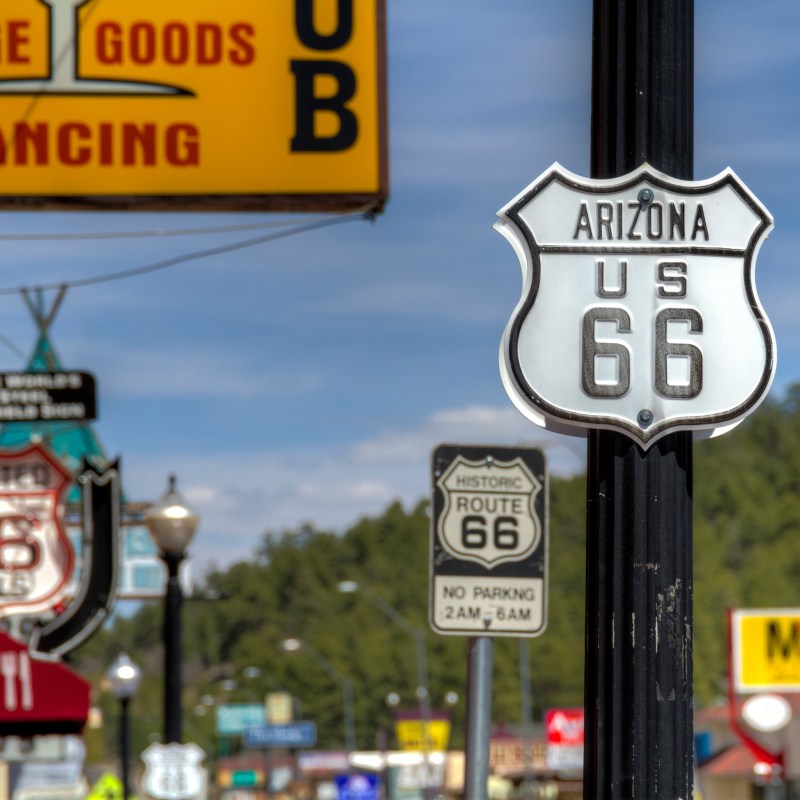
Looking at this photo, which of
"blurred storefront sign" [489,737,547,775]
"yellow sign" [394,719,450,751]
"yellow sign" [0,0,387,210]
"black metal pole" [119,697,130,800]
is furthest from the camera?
"yellow sign" [394,719,450,751]

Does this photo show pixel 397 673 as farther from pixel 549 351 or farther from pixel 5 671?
pixel 549 351

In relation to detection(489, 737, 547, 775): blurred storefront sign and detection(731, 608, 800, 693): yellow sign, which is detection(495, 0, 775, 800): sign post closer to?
detection(731, 608, 800, 693): yellow sign

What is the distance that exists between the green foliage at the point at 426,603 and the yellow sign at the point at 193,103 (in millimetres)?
79111

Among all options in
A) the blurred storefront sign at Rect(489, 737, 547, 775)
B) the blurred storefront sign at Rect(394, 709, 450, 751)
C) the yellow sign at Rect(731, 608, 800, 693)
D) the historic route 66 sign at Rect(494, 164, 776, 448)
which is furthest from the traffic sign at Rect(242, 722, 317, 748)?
the historic route 66 sign at Rect(494, 164, 776, 448)

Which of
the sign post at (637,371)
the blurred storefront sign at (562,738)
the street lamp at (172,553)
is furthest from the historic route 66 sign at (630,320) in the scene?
the blurred storefront sign at (562,738)

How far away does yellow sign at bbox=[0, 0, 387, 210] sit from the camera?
8906mm

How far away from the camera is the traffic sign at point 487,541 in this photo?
9172 mm

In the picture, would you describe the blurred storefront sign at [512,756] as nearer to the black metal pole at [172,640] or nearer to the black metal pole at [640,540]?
the black metal pole at [172,640]

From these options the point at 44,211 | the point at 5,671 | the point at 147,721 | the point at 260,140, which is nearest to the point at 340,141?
the point at 260,140

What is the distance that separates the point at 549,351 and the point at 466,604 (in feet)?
15.1

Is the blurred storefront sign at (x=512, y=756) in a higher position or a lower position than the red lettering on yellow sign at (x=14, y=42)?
lower

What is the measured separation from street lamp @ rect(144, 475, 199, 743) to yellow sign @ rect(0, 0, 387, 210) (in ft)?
26.4

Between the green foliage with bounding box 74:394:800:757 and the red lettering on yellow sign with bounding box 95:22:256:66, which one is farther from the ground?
the red lettering on yellow sign with bounding box 95:22:256:66

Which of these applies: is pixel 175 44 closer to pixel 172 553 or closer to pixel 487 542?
pixel 487 542
